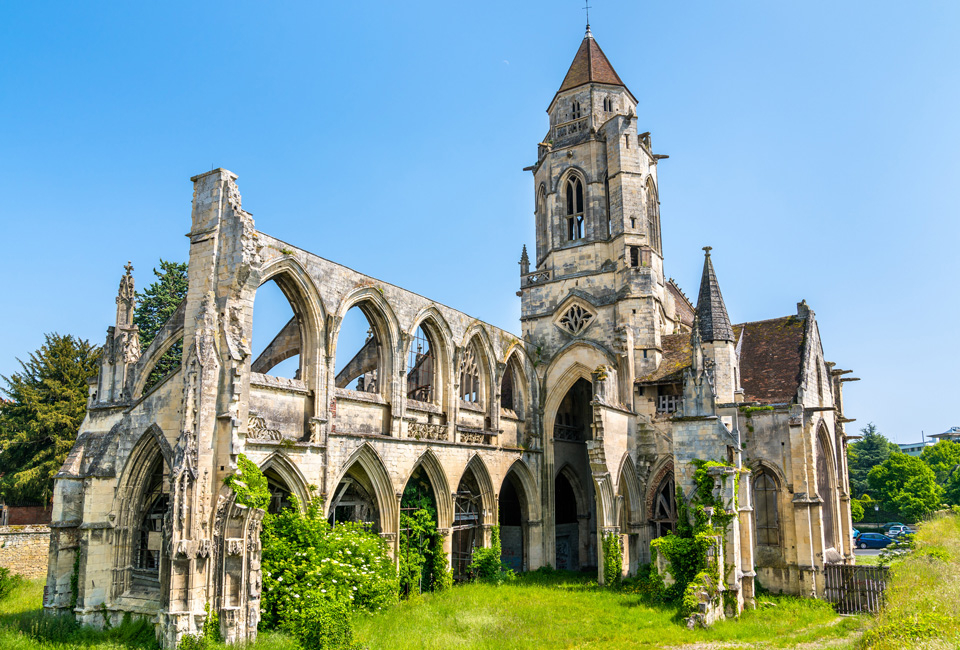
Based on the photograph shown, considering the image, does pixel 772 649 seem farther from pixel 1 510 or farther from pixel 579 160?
pixel 1 510

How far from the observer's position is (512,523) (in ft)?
90.4

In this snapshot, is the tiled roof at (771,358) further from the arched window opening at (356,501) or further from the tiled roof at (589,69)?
the arched window opening at (356,501)

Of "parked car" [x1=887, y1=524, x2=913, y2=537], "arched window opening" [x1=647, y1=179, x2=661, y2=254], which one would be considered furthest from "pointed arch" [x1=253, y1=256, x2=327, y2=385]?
"parked car" [x1=887, y1=524, x2=913, y2=537]

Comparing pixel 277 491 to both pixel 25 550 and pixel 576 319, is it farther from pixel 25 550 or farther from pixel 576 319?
pixel 576 319

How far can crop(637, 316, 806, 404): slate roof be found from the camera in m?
22.7

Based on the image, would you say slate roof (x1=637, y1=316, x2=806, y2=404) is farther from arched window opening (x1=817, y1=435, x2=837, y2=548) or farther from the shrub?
the shrub

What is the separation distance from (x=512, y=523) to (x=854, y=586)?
11.9 metres

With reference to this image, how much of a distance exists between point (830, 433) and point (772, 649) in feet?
40.8

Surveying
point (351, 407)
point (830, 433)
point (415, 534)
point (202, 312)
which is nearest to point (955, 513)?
point (830, 433)

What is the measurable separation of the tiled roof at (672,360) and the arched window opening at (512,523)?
5.86 metres

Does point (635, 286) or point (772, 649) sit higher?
point (635, 286)

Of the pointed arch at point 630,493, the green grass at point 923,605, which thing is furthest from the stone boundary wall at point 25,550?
the green grass at point 923,605

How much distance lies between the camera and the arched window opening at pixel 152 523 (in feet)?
50.4

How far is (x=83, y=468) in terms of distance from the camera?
16.0 m
